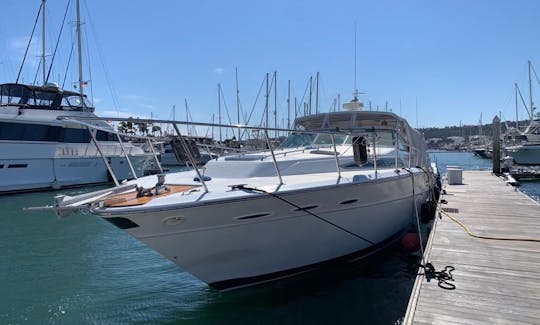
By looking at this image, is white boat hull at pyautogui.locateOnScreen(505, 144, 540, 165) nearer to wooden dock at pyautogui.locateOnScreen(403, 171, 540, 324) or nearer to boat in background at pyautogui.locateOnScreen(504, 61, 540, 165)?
boat in background at pyautogui.locateOnScreen(504, 61, 540, 165)

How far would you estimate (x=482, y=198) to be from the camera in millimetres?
12305

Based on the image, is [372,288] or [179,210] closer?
[179,210]

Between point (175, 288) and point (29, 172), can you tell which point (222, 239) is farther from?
point (29, 172)

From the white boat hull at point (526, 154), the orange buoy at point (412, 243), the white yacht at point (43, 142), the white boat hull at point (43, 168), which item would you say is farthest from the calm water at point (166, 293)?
the white boat hull at point (526, 154)

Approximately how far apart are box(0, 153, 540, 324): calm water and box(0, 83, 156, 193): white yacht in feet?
42.4

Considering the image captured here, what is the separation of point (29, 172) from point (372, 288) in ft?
69.9

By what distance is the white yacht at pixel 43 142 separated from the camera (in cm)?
2114

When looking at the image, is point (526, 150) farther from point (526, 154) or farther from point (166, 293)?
point (166, 293)

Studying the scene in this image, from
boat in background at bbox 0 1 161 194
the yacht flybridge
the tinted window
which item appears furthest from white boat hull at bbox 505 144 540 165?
the tinted window

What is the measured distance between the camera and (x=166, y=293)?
22.5 ft

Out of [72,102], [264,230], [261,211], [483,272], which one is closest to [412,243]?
[483,272]

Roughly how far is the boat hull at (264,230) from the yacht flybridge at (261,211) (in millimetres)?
14

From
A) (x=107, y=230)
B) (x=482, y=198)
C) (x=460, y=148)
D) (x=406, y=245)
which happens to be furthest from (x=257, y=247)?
(x=460, y=148)

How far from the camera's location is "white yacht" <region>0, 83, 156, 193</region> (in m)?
21.1
